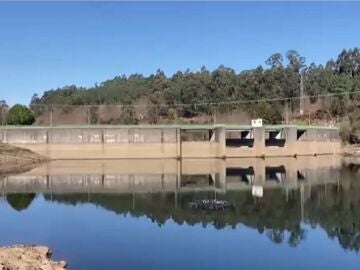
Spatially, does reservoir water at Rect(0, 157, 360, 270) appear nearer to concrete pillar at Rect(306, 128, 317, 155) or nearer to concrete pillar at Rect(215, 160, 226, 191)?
concrete pillar at Rect(215, 160, 226, 191)

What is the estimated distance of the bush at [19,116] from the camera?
221 ft

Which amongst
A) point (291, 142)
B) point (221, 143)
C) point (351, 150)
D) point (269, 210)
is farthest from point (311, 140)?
point (269, 210)

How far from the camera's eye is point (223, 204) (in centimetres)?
2600

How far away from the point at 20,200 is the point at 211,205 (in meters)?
10.7

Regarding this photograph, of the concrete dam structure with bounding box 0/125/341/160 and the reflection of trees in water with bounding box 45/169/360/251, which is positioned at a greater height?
the concrete dam structure with bounding box 0/125/341/160

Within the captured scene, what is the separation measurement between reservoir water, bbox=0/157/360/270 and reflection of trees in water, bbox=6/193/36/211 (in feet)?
0.18

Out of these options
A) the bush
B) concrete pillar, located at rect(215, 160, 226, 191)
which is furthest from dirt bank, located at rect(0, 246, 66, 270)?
the bush

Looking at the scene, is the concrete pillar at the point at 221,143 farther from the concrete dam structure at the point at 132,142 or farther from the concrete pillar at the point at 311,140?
the concrete pillar at the point at 311,140

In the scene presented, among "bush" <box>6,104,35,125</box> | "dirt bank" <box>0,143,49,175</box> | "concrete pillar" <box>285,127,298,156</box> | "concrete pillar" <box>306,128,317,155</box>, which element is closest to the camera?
"dirt bank" <box>0,143,49,175</box>

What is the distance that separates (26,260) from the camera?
13.6m

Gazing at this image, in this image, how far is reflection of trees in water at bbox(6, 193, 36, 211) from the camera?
27734mm

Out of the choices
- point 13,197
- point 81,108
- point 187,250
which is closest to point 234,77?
point 81,108

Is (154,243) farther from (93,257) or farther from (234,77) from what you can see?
(234,77)

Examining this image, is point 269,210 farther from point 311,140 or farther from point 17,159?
point 311,140
